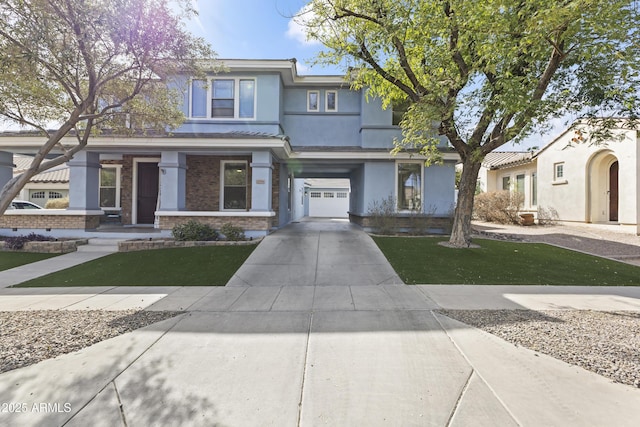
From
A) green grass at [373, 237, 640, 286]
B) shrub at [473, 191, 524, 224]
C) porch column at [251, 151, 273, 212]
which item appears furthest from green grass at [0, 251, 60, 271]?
shrub at [473, 191, 524, 224]

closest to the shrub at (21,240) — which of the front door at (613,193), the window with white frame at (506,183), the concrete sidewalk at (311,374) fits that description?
the concrete sidewalk at (311,374)

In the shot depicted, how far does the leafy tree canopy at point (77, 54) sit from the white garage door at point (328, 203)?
21.8 metres

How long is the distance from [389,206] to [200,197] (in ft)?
26.4

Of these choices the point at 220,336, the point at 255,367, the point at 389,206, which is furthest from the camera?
the point at 389,206

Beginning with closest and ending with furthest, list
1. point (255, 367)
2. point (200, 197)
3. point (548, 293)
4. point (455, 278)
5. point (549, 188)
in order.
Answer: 1. point (255, 367)
2. point (548, 293)
3. point (455, 278)
4. point (200, 197)
5. point (549, 188)

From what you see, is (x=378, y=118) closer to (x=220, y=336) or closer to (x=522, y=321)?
(x=522, y=321)

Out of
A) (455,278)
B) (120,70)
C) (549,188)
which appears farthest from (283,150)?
(549,188)

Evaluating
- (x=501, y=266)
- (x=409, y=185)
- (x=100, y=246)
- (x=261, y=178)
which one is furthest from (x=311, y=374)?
(x=409, y=185)

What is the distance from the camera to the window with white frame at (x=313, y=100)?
14.0m

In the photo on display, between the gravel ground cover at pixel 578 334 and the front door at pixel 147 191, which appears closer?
the gravel ground cover at pixel 578 334

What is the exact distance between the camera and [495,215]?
62.1 ft

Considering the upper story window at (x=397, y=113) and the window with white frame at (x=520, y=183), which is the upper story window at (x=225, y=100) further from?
the window with white frame at (x=520, y=183)

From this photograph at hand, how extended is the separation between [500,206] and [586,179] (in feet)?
13.5

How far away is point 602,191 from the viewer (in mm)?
15594
